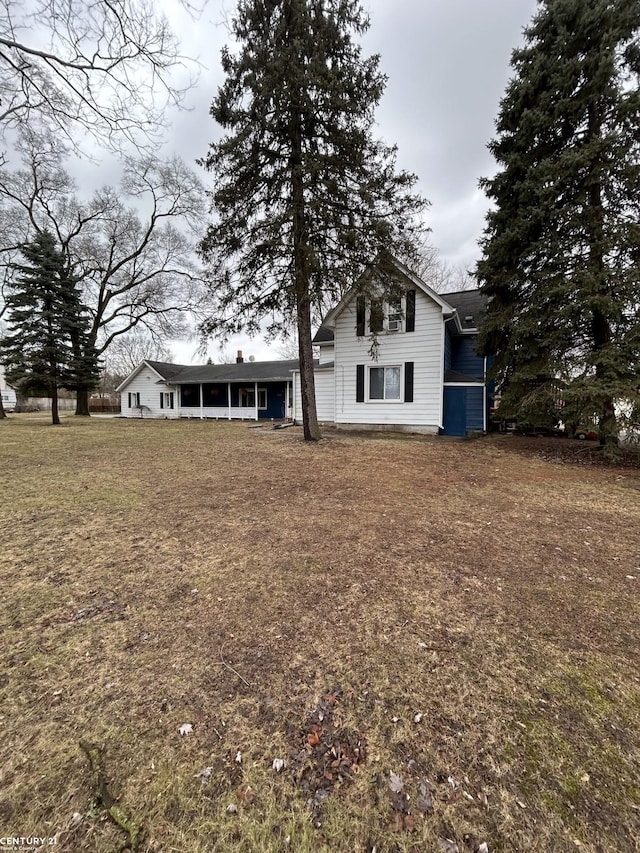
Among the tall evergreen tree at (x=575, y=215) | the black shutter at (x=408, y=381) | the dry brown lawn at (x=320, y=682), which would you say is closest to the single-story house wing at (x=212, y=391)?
the black shutter at (x=408, y=381)

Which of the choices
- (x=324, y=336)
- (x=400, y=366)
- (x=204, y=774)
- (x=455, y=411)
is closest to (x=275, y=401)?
(x=324, y=336)

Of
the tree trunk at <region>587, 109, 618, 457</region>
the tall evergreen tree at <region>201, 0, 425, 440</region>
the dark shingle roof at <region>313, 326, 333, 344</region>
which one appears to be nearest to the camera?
the tree trunk at <region>587, 109, 618, 457</region>

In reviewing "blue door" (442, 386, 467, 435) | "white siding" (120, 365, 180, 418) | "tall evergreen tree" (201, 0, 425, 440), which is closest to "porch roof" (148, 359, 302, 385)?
"white siding" (120, 365, 180, 418)

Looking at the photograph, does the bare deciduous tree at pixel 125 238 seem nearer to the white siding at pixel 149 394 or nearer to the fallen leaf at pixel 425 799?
the white siding at pixel 149 394

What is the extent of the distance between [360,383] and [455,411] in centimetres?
373

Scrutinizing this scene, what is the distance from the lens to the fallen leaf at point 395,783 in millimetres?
1455

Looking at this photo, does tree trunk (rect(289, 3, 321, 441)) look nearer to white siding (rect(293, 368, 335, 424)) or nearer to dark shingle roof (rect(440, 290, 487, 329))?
white siding (rect(293, 368, 335, 424))

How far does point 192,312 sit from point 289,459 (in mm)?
21984

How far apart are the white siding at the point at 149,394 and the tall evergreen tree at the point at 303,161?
17497mm

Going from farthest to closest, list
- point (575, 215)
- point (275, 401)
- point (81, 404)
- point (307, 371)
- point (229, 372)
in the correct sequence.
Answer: point (81, 404)
point (229, 372)
point (275, 401)
point (307, 371)
point (575, 215)

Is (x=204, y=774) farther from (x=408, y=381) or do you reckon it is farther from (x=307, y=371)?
(x=408, y=381)

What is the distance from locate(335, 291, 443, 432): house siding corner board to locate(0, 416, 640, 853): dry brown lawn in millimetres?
8865

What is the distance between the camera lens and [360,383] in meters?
14.2

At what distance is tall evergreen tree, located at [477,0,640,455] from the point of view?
7.83 meters
